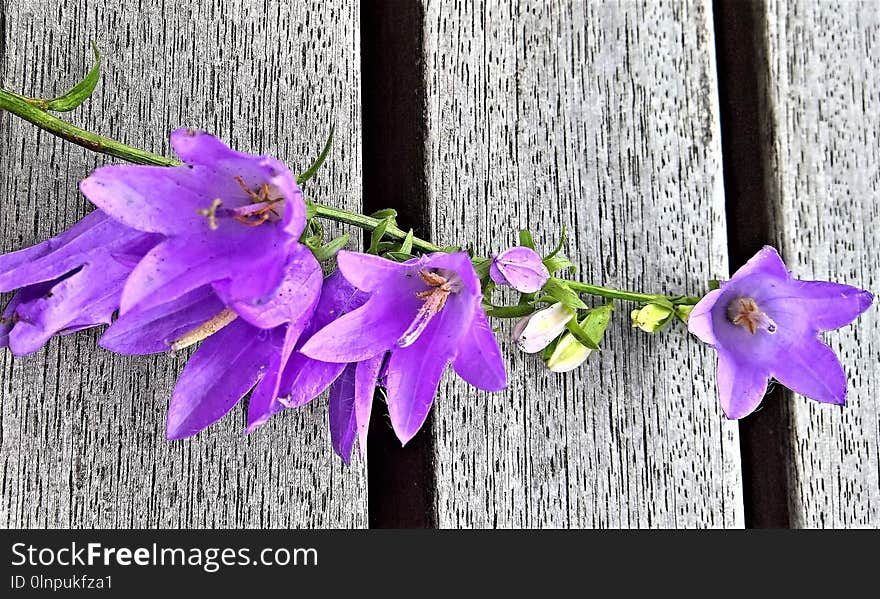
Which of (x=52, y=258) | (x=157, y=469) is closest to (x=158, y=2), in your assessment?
(x=52, y=258)

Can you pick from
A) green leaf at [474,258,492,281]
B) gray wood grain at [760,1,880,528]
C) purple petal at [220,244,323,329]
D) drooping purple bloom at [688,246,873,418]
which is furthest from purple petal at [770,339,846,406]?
purple petal at [220,244,323,329]

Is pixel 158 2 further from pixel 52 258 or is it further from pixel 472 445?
pixel 472 445

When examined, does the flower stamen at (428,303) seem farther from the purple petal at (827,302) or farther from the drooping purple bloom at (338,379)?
the purple petal at (827,302)

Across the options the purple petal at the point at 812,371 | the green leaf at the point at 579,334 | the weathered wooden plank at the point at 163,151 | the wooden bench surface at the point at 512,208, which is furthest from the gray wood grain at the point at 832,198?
the weathered wooden plank at the point at 163,151

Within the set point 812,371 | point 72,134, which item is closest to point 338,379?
point 72,134

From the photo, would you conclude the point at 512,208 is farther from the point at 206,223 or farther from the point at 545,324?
the point at 206,223
